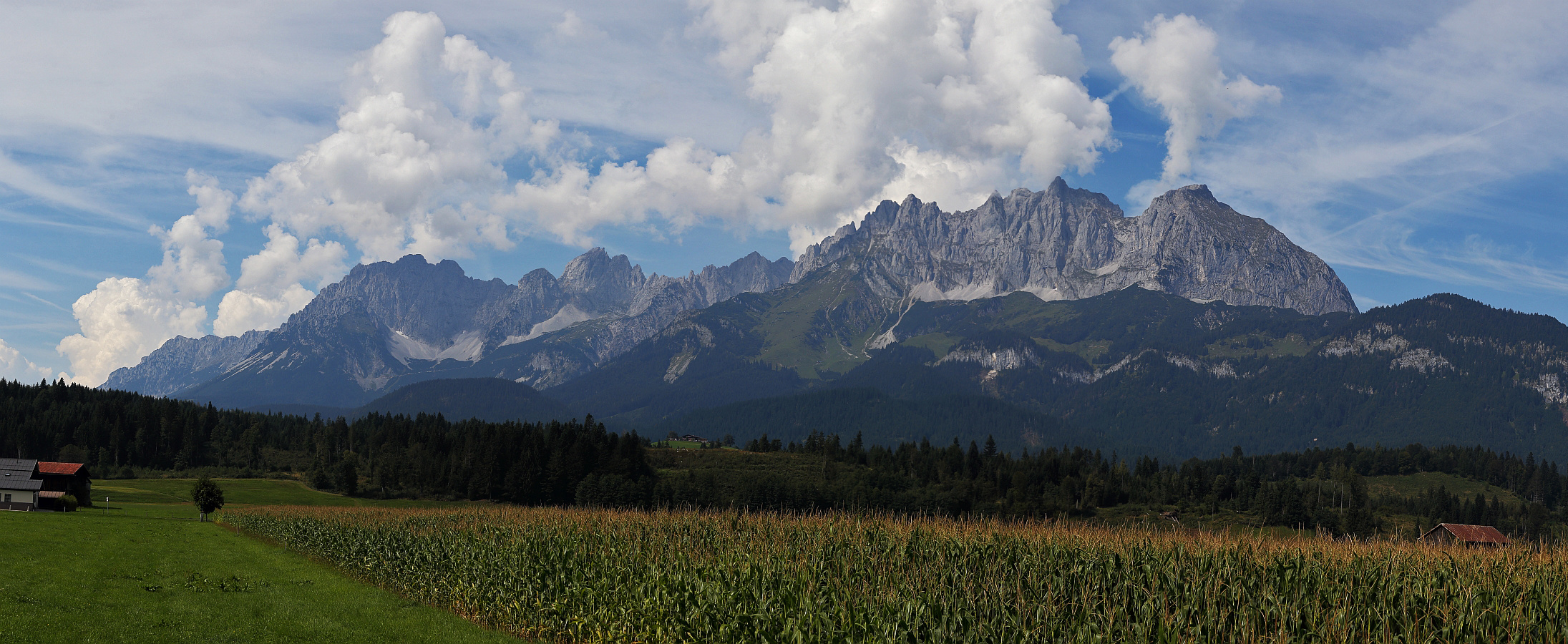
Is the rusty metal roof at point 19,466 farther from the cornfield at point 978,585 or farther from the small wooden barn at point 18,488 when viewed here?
the cornfield at point 978,585

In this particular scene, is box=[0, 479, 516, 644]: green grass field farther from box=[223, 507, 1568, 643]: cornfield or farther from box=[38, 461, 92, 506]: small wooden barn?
box=[38, 461, 92, 506]: small wooden barn

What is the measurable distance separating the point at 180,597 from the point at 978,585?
36.8m

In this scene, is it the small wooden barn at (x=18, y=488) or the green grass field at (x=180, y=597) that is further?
the small wooden barn at (x=18, y=488)

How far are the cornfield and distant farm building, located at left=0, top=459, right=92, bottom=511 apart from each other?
108 meters

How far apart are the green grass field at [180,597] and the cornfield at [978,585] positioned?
16.8ft

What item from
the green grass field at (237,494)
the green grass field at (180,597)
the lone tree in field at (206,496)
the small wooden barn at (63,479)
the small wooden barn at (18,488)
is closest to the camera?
the green grass field at (180,597)

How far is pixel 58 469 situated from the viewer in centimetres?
11944

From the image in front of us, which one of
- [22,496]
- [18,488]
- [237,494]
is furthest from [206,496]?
[237,494]

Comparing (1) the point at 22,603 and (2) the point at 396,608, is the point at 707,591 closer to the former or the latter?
(2) the point at 396,608

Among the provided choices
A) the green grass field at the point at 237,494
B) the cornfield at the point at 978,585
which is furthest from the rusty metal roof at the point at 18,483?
the cornfield at the point at 978,585

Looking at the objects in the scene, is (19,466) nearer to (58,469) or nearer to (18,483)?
(18,483)

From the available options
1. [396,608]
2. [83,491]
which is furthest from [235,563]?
[83,491]

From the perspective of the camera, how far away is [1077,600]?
20.0m

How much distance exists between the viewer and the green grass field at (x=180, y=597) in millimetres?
30500
